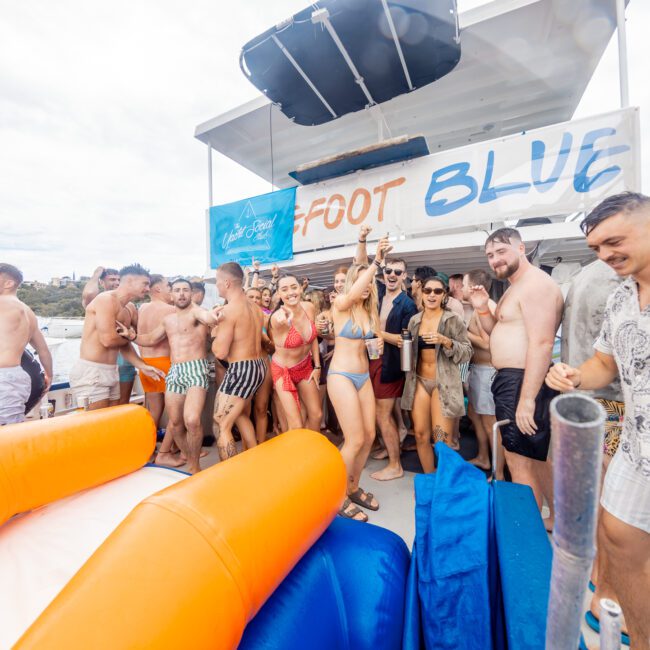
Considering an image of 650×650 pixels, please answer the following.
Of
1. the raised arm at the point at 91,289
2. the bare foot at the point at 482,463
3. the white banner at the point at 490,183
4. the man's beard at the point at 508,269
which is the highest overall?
the white banner at the point at 490,183

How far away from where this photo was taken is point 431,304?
11.0 feet

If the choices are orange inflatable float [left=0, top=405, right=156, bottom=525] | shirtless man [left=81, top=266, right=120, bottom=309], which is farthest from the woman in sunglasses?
shirtless man [left=81, top=266, right=120, bottom=309]

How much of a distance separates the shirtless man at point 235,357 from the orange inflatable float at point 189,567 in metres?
2.18

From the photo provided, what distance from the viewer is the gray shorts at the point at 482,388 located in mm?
3484

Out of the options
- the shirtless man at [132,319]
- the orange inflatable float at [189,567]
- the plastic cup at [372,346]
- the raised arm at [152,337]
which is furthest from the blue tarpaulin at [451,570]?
the shirtless man at [132,319]

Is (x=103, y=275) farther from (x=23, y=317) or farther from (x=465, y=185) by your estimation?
(x=465, y=185)

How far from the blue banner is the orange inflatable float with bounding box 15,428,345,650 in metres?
5.21

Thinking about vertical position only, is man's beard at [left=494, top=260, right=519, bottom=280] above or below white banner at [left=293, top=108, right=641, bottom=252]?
below

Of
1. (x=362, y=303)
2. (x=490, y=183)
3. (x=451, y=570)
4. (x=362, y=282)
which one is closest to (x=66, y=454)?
(x=451, y=570)

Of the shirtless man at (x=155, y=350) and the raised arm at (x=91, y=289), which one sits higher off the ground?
the raised arm at (x=91, y=289)

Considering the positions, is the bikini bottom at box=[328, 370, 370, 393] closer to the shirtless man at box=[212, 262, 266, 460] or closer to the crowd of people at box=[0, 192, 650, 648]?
the crowd of people at box=[0, 192, 650, 648]

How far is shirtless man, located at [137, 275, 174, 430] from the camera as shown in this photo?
4344 mm

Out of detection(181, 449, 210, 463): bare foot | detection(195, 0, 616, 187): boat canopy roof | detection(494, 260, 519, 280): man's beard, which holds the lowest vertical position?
detection(181, 449, 210, 463): bare foot

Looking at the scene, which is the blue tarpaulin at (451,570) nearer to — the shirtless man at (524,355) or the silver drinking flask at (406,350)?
the shirtless man at (524,355)
